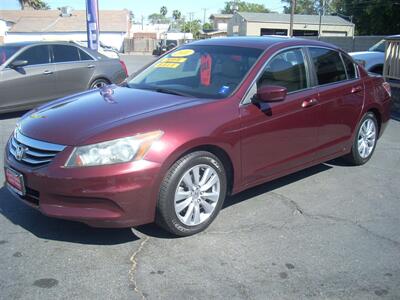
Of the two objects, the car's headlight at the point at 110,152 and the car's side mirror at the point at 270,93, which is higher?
the car's side mirror at the point at 270,93

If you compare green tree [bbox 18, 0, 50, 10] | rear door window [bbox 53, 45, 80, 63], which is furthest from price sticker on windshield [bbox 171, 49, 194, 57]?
green tree [bbox 18, 0, 50, 10]

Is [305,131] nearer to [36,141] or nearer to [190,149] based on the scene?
[190,149]

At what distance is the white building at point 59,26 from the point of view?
67.6m

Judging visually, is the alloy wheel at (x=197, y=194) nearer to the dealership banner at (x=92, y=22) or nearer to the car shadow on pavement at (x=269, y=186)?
the car shadow on pavement at (x=269, y=186)

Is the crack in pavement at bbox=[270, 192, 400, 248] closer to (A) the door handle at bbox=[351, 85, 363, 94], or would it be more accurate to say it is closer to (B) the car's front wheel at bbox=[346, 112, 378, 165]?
(B) the car's front wheel at bbox=[346, 112, 378, 165]

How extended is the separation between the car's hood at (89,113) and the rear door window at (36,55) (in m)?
5.30

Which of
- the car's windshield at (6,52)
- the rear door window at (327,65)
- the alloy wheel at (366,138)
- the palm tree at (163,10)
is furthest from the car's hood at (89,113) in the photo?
the palm tree at (163,10)

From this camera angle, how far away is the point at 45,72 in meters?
Answer: 9.63

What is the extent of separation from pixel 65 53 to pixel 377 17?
147 ft

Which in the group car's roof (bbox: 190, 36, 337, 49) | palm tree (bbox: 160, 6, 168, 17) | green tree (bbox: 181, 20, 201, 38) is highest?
palm tree (bbox: 160, 6, 168, 17)

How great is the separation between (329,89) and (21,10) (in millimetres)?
77486

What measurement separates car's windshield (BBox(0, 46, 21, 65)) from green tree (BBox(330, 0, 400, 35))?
43.5 metres

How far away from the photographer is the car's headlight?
367cm

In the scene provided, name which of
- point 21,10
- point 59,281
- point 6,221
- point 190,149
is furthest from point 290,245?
point 21,10
